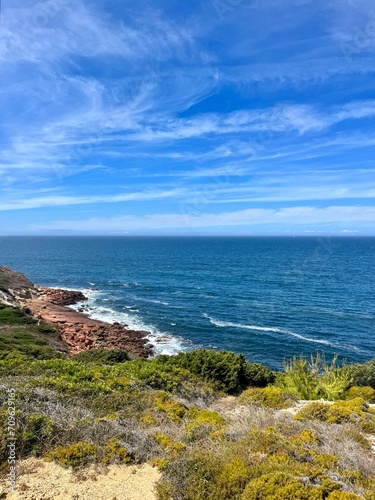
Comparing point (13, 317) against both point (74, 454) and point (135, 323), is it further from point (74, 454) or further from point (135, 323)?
point (74, 454)

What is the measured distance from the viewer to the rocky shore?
127 ft

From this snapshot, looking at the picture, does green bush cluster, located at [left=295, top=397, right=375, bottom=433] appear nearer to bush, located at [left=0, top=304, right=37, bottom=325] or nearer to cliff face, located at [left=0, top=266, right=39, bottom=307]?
bush, located at [left=0, top=304, right=37, bottom=325]

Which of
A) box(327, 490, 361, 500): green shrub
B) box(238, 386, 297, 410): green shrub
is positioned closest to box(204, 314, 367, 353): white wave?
box(238, 386, 297, 410): green shrub

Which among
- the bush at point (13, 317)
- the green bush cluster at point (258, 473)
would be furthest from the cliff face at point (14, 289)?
the green bush cluster at point (258, 473)

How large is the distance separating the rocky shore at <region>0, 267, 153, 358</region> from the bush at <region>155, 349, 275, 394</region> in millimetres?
12703

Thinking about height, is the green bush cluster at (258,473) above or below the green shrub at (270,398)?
above

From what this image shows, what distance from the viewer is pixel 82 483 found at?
766 centimetres

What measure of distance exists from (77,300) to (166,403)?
166ft

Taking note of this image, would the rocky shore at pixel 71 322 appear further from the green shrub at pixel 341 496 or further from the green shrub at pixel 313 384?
the green shrub at pixel 341 496

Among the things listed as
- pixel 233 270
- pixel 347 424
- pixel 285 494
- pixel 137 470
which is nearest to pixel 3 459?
pixel 137 470

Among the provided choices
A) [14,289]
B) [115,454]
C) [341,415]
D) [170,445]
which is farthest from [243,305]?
[115,454]

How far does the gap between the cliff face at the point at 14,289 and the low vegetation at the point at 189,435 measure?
38.2 m

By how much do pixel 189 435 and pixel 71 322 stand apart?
40.2 metres

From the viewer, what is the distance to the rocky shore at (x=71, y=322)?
38750 millimetres
